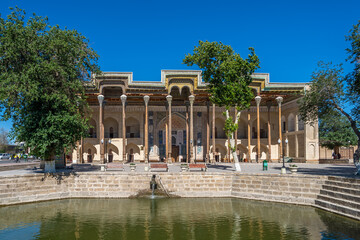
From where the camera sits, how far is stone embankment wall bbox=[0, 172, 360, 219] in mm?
15430

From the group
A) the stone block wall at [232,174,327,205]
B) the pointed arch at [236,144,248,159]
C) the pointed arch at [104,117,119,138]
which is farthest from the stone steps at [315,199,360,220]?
the pointed arch at [104,117,119,138]

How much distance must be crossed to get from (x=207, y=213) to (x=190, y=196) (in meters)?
3.81

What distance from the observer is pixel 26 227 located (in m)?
11.4

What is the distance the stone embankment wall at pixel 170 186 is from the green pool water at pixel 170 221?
2.79 ft

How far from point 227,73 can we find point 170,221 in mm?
11145

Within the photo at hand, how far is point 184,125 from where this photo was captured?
34.0m

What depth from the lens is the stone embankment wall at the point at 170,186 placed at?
15430mm

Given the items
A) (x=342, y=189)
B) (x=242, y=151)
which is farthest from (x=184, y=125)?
(x=342, y=189)

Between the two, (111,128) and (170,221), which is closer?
(170,221)

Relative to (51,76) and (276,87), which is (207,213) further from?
(276,87)

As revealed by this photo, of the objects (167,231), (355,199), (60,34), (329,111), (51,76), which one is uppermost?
(60,34)

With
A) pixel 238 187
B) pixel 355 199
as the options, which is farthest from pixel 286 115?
pixel 355 199

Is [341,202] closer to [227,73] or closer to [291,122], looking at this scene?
[227,73]

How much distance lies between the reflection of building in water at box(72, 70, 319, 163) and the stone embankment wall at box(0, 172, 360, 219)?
12.3m
